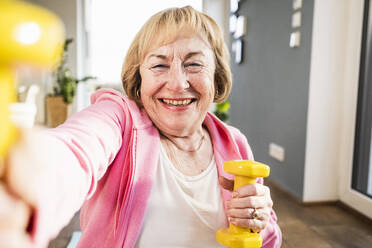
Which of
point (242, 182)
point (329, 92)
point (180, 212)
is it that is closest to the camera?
point (242, 182)

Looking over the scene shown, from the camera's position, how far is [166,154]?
33.4 inches

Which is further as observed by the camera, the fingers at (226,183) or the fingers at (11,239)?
the fingers at (226,183)

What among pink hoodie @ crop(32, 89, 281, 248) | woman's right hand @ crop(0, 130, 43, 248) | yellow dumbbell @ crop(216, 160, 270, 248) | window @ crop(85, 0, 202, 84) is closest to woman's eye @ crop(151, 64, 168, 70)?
pink hoodie @ crop(32, 89, 281, 248)

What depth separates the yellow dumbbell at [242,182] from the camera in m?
0.66

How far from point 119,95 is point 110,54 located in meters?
3.96

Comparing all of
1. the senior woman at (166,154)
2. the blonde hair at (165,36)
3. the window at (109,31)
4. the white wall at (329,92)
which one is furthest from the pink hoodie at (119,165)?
the window at (109,31)

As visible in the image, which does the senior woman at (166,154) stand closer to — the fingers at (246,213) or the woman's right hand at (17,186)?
the fingers at (246,213)

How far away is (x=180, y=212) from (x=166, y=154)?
0.15m

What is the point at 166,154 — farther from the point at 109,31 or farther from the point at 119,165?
the point at 109,31

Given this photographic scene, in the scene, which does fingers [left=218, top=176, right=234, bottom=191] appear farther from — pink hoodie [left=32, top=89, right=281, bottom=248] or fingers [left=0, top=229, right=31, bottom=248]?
fingers [left=0, top=229, right=31, bottom=248]

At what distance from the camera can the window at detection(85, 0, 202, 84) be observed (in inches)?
175

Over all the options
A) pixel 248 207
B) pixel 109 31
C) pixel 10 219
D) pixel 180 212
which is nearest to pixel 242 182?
pixel 248 207

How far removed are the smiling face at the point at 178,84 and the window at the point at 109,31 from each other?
144 inches

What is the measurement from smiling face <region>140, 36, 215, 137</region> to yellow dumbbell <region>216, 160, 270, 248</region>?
22 centimetres
